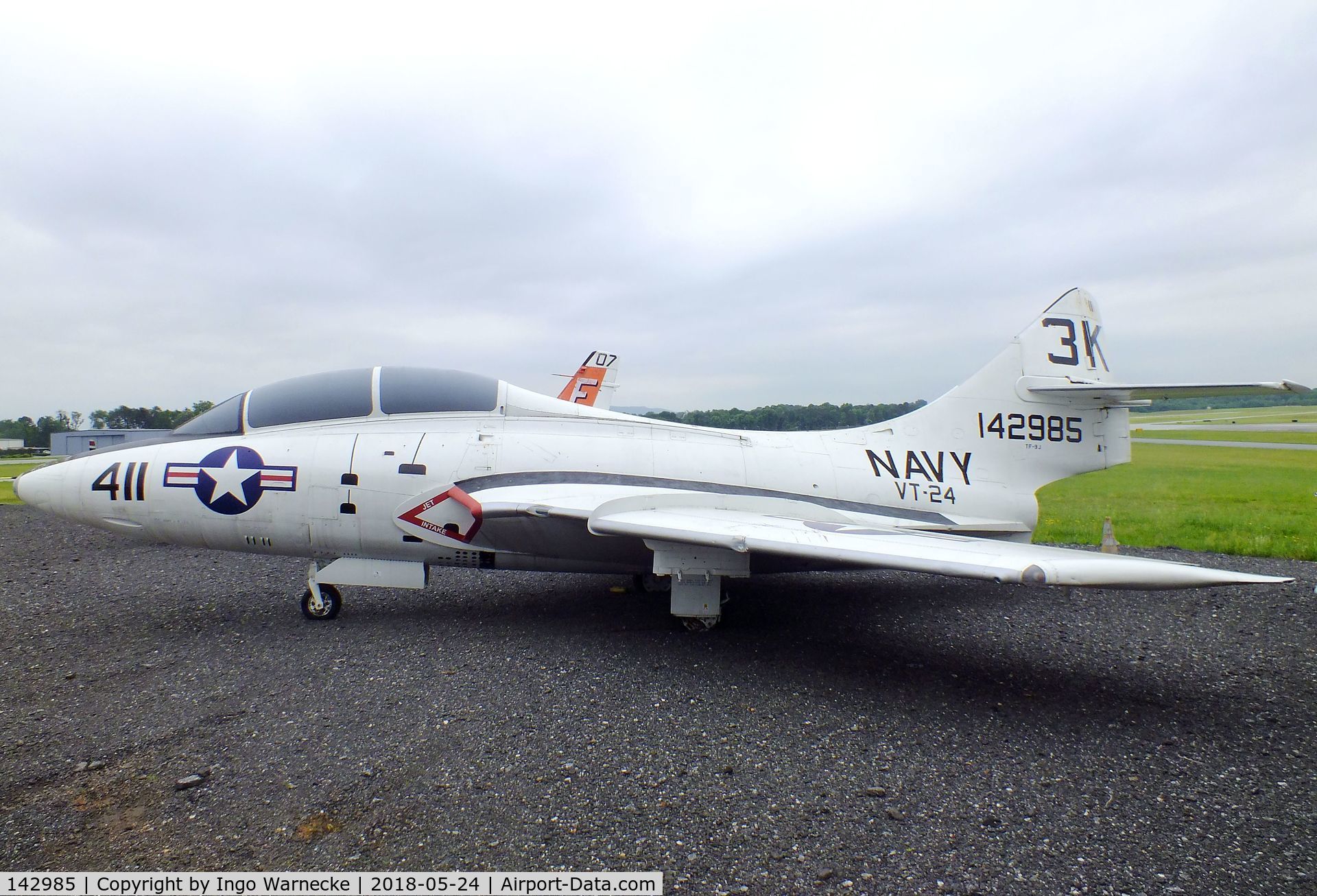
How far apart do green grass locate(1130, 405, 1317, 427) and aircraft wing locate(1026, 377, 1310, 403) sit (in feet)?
18.0

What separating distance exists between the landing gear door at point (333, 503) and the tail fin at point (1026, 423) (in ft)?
17.5

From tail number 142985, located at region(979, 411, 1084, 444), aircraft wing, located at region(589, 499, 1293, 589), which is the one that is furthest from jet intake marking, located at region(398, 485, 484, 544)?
tail number 142985, located at region(979, 411, 1084, 444)

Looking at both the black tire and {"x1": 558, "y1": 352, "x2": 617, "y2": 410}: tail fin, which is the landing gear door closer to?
the black tire

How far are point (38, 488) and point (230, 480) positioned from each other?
1742 millimetres

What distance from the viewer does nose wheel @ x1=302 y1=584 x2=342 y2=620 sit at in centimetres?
572

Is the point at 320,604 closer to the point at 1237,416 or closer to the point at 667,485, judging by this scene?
the point at 667,485

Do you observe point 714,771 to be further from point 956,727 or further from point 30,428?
point 30,428

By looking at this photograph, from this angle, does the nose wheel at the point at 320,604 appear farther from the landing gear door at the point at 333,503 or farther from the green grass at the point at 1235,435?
the green grass at the point at 1235,435

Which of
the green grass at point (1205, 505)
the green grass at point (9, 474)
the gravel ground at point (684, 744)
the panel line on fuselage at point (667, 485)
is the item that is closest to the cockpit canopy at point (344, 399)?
the panel line on fuselage at point (667, 485)

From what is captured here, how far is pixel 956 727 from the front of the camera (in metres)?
3.70

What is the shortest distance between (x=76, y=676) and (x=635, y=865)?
4.65 m

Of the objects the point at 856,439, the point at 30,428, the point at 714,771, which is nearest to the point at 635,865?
the point at 714,771

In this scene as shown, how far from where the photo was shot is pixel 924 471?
251 inches

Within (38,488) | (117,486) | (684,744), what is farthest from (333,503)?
(684,744)
